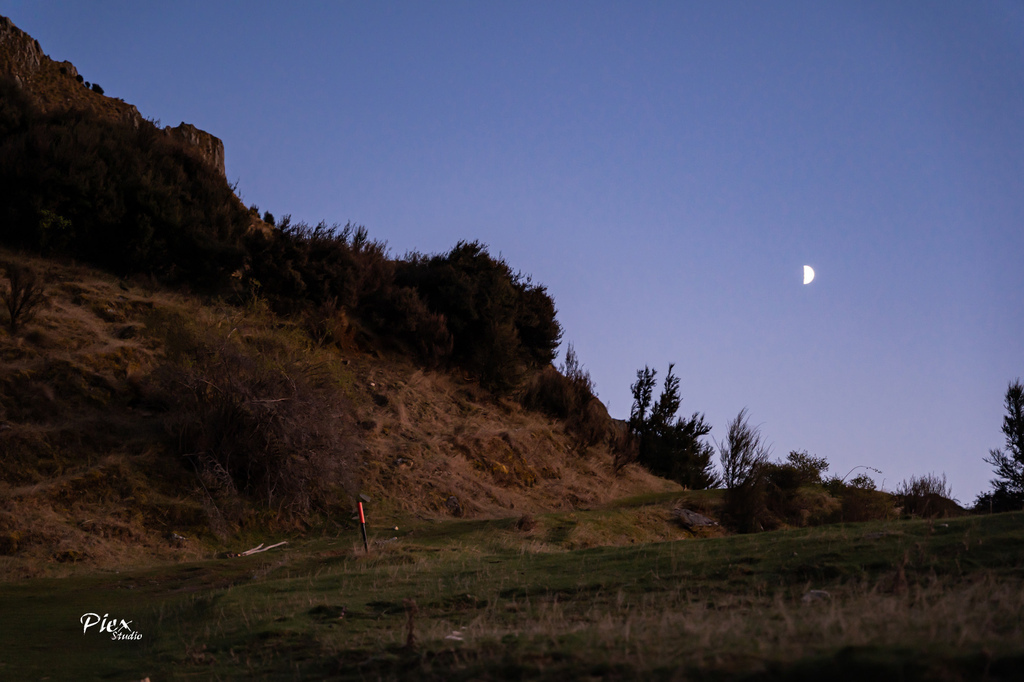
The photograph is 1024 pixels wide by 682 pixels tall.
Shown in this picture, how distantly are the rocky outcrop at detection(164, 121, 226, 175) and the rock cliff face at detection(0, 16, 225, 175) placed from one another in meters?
0.07

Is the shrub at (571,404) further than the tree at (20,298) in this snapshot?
Yes

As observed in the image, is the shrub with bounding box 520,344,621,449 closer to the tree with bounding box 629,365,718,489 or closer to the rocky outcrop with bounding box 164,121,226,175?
the tree with bounding box 629,365,718,489

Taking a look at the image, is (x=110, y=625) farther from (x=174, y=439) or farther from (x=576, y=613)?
(x=174, y=439)

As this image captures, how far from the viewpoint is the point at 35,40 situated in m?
30.1

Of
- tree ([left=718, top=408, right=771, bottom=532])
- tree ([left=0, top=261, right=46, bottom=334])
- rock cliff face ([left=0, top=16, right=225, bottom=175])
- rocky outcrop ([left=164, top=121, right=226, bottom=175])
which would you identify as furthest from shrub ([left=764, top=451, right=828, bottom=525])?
rocky outcrop ([left=164, top=121, right=226, bottom=175])

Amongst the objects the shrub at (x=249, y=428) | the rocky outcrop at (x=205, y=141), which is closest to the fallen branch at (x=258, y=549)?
the shrub at (x=249, y=428)

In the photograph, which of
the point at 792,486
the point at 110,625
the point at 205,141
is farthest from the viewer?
the point at 205,141

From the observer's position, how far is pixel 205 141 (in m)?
35.2

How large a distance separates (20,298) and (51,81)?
1775cm

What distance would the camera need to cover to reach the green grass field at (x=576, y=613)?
11.5 ft

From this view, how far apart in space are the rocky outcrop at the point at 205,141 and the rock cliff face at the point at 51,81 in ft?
0.22

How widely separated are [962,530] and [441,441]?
17.0 metres

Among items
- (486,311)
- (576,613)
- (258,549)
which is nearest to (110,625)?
(576,613)

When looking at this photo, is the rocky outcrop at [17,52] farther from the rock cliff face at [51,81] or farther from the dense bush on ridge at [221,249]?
the dense bush on ridge at [221,249]
